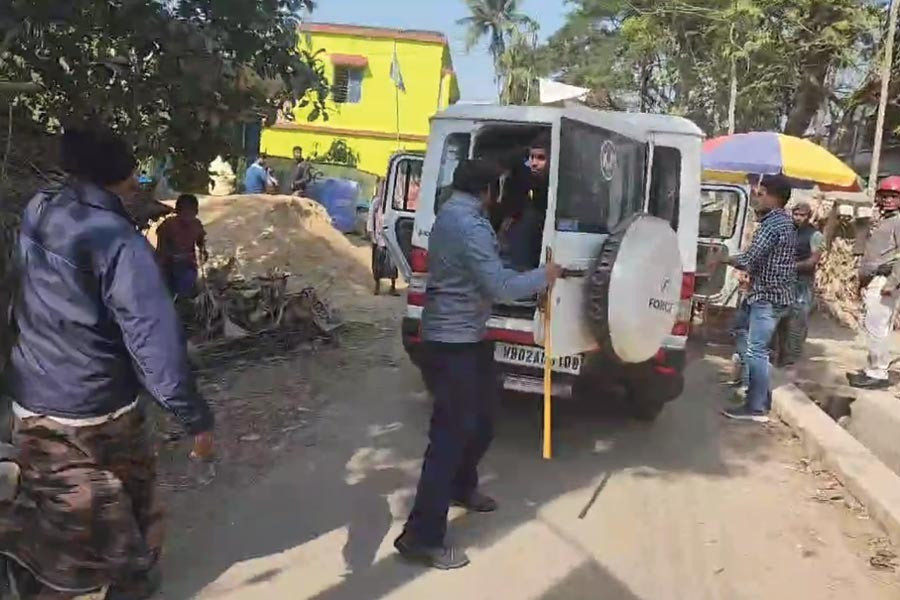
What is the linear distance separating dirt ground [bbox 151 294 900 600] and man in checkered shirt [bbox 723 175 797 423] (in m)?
0.50

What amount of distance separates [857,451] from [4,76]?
18.1ft

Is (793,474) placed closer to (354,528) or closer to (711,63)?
(354,528)

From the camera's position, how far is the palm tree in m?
44.3

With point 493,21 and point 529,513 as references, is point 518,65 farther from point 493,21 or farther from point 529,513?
point 529,513

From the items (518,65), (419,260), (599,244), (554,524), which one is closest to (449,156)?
(419,260)

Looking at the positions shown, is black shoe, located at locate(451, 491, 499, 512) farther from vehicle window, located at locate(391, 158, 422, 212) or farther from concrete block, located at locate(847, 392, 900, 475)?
concrete block, located at locate(847, 392, 900, 475)

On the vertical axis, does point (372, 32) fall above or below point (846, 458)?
above

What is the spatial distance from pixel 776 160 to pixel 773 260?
5.85 m

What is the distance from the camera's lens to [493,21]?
4519 centimetres

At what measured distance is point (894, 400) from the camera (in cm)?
777

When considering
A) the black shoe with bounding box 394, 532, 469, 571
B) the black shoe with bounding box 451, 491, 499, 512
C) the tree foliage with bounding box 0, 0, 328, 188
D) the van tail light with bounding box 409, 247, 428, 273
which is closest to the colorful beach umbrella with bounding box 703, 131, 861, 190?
the van tail light with bounding box 409, 247, 428, 273

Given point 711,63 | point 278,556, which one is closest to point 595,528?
point 278,556

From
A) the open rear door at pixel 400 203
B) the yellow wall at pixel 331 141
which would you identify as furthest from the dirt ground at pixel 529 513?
the yellow wall at pixel 331 141

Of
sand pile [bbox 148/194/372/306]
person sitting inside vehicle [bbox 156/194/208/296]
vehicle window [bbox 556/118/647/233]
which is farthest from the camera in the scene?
sand pile [bbox 148/194/372/306]
